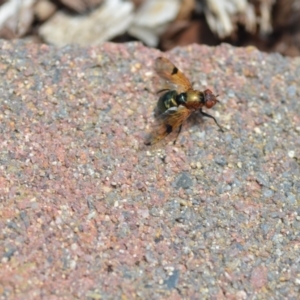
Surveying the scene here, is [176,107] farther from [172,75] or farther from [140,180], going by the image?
[140,180]

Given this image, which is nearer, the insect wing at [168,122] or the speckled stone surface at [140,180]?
the speckled stone surface at [140,180]

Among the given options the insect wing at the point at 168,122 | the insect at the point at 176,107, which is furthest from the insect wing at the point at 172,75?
the insect wing at the point at 168,122

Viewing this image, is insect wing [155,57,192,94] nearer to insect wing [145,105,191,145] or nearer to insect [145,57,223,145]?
insect [145,57,223,145]

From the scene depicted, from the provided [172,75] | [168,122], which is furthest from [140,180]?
[172,75]

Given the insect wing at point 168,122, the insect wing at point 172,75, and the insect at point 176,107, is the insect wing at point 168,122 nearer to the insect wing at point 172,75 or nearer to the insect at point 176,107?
the insect at point 176,107

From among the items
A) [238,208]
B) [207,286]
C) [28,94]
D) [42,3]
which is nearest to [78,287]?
[207,286]

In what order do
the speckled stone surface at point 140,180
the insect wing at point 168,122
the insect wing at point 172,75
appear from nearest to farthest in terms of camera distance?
the speckled stone surface at point 140,180
the insect wing at point 168,122
the insect wing at point 172,75

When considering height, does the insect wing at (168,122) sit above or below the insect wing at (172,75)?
below
